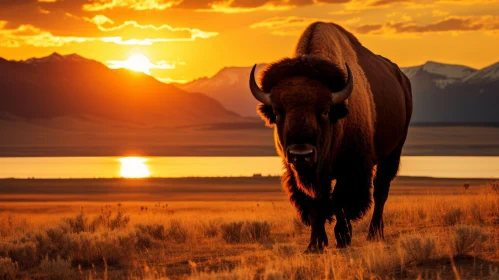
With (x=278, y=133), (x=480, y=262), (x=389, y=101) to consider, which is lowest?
(x=480, y=262)

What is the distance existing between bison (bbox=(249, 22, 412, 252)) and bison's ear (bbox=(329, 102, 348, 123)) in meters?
0.01

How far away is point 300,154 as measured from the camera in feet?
30.2

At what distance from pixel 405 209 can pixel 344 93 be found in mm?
8017

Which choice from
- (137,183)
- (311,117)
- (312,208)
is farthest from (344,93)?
(137,183)

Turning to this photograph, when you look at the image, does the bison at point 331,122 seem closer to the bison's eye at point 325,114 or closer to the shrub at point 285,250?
the bison's eye at point 325,114

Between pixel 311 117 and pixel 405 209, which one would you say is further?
pixel 405 209

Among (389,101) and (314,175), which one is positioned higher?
Result: (389,101)

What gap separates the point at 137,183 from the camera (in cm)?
4822

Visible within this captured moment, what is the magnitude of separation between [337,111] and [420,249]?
1.91 metres

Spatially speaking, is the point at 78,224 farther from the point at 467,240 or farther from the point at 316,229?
the point at 467,240

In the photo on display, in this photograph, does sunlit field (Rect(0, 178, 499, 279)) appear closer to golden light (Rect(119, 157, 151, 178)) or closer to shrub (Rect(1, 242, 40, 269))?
shrub (Rect(1, 242, 40, 269))

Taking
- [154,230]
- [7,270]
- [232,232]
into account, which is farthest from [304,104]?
[154,230]

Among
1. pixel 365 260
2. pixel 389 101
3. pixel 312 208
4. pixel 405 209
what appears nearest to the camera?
pixel 365 260

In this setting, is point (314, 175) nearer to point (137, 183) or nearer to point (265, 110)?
point (265, 110)
